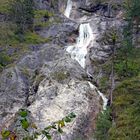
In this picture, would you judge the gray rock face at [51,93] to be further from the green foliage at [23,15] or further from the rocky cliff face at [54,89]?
the green foliage at [23,15]

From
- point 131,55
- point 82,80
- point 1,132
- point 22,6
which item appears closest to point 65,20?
point 22,6

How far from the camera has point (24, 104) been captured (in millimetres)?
50969

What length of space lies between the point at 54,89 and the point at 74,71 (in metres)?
5.16

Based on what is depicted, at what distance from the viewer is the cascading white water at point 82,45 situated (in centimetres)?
6838

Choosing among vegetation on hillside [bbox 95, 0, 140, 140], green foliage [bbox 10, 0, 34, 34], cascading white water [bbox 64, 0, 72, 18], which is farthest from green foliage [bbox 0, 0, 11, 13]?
vegetation on hillside [bbox 95, 0, 140, 140]

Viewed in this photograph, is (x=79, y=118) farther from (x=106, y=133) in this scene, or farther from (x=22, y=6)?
(x=22, y=6)

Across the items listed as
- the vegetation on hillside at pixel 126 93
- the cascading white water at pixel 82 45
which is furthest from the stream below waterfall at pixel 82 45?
the vegetation on hillside at pixel 126 93

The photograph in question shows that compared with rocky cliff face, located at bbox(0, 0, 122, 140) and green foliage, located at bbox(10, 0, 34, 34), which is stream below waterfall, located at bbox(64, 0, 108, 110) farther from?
green foliage, located at bbox(10, 0, 34, 34)

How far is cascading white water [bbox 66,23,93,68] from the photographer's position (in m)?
68.4

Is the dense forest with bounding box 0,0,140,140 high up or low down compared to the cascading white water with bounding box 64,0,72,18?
down

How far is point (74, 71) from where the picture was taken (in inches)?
2087

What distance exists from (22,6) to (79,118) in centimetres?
4647

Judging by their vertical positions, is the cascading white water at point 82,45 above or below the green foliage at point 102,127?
above

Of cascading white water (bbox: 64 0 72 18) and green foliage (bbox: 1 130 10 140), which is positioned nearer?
green foliage (bbox: 1 130 10 140)
